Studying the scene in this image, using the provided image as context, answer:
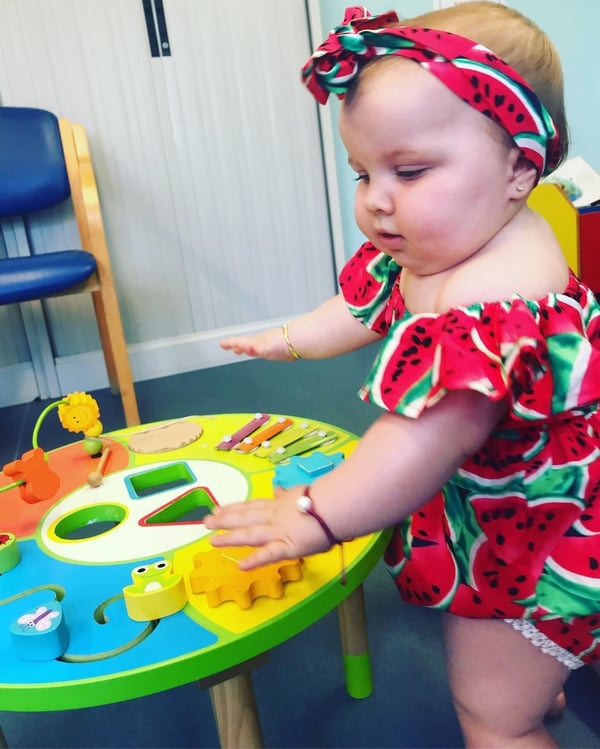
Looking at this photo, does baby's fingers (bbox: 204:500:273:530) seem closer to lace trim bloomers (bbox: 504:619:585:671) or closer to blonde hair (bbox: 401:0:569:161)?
lace trim bloomers (bbox: 504:619:585:671)

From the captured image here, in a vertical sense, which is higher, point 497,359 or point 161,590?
point 497,359

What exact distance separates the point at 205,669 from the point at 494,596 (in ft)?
0.74

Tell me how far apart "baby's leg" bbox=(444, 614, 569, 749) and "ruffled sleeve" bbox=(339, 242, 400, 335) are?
286 mm

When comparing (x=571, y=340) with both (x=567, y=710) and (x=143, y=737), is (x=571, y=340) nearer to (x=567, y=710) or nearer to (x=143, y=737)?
(x=567, y=710)

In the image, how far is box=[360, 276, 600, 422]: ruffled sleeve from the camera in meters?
0.40

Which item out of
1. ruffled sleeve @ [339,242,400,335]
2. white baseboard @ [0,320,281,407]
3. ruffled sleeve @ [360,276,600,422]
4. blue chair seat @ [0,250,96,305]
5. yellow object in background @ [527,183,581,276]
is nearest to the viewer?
ruffled sleeve @ [360,276,600,422]

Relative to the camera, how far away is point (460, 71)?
1.33ft

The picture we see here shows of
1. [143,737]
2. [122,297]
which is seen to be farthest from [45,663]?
[122,297]

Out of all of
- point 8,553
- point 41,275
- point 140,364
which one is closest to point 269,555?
point 8,553

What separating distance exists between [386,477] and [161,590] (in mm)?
194

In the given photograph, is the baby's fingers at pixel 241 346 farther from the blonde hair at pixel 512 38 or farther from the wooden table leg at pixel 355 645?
the blonde hair at pixel 512 38

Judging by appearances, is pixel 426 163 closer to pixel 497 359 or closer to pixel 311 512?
pixel 497 359

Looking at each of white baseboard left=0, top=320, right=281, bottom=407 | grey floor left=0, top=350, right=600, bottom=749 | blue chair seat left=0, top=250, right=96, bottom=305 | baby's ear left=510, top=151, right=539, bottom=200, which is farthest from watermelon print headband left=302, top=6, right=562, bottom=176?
white baseboard left=0, top=320, right=281, bottom=407

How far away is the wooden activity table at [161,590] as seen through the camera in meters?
0.45
